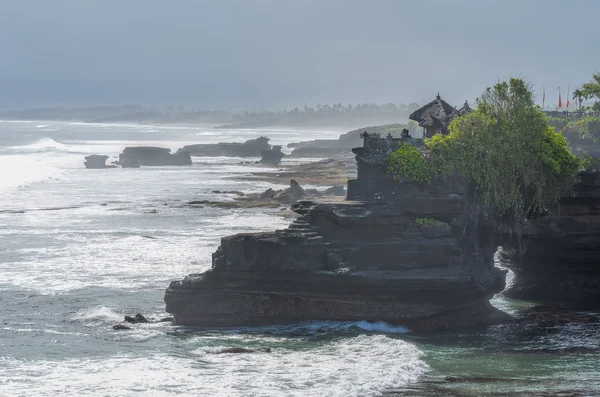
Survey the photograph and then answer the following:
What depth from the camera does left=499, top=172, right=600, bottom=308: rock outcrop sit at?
39.6 meters

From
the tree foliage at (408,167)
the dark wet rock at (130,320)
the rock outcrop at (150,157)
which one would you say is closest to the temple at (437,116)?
the tree foliage at (408,167)

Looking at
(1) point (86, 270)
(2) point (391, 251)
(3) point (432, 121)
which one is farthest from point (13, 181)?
(2) point (391, 251)

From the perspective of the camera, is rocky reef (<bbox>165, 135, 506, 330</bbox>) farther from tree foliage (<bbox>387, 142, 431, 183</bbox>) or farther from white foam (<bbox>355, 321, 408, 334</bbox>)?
tree foliage (<bbox>387, 142, 431, 183</bbox>)

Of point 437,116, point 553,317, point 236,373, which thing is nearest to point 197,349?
point 236,373

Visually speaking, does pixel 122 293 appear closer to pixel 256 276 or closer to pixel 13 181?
pixel 256 276

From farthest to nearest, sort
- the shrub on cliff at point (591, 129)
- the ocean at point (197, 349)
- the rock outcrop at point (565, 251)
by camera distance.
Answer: the shrub on cliff at point (591, 129) < the rock outcrop at point (565, 251) < the ocean at point (197, 349)

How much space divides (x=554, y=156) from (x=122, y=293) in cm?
1908

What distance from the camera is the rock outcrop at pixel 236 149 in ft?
518

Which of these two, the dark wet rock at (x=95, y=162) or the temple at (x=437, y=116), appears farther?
the dark wet rock at (x=95, y=162)

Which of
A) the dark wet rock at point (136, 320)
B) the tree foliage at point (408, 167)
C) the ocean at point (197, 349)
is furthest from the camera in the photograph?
the tree foliage at point (408, 167)

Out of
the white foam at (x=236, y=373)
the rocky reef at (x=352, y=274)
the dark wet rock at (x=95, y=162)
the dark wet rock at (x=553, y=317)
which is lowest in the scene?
the white foam at (x=236, y=373)

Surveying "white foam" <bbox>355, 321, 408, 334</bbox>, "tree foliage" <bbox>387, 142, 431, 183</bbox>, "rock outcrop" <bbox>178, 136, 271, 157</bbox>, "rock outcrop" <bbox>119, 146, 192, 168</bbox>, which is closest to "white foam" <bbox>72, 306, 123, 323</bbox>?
"white foam" <bbox>355, 321, 408, 334</bbox>

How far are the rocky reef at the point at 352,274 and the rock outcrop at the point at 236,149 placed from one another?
397 ft

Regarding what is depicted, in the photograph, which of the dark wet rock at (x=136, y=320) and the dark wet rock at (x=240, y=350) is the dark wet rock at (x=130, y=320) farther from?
the dark wet rock at (x=240, y=350)
